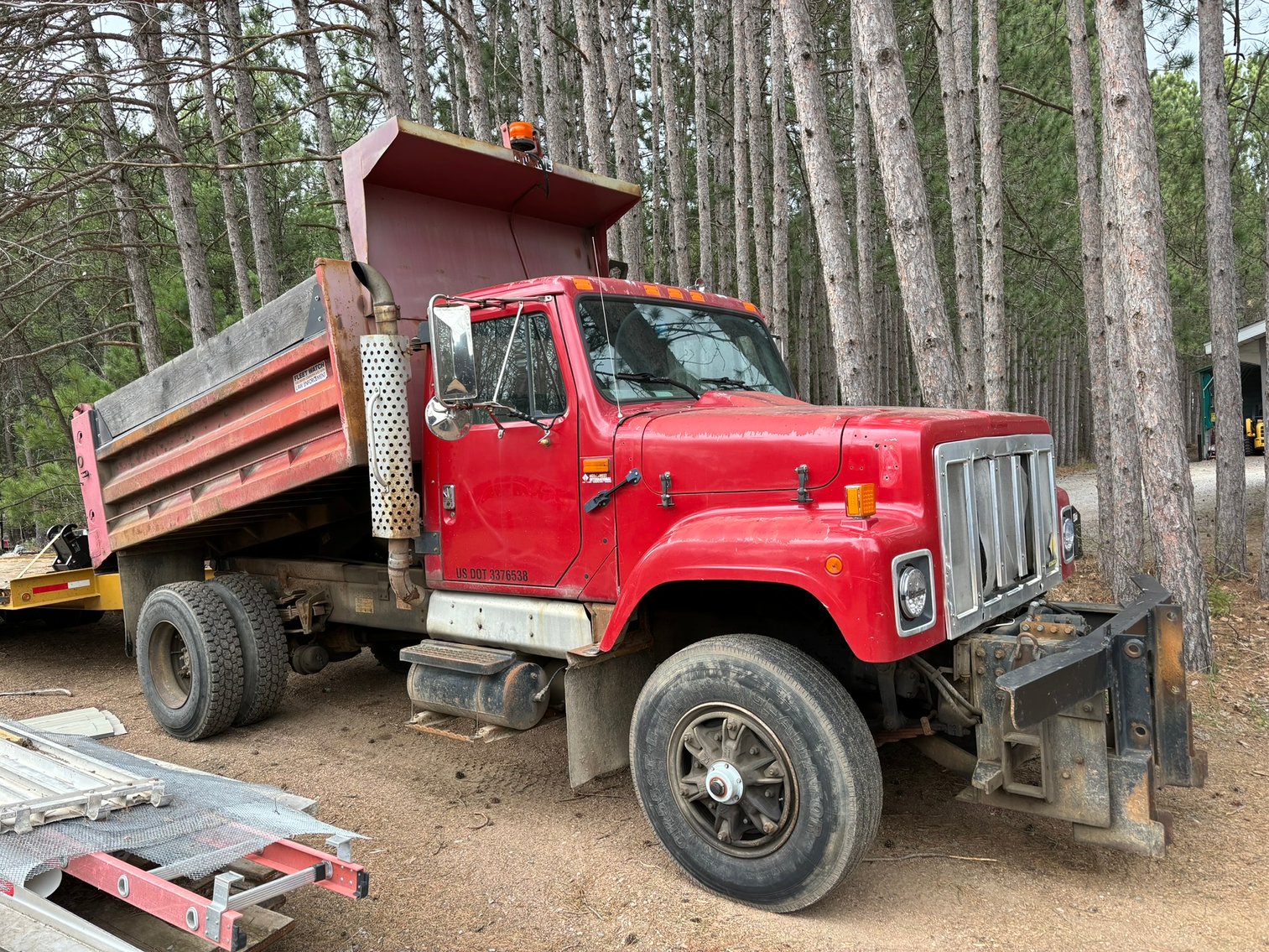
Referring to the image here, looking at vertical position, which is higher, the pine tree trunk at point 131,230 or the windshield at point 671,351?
the pine tree trunk at point 131,230

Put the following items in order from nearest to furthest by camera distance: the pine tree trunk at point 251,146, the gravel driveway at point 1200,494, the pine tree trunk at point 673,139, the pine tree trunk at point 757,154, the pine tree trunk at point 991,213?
1. the pine tree trunk at point 991,213
2. the pine tree trunk at point 251,146
3. the gravel driveway at point 1200,494
4. the pine tree trunk at point 757,154
5. the pine tree trunk at point 673,139

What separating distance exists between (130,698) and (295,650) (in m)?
1.66

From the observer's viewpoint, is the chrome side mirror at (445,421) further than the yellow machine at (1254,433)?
No

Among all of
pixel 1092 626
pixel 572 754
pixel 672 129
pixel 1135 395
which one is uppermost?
pixel 672 129

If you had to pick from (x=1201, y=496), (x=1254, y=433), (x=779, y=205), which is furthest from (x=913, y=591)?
(x=1254, y=433)

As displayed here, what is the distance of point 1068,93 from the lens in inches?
650

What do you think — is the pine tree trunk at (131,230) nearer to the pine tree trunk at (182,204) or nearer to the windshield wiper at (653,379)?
the pine tree trunk at (182,204)

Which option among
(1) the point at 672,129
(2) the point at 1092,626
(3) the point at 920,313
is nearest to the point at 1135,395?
(3) the point at 920,313

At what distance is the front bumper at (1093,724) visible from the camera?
10.5 feet

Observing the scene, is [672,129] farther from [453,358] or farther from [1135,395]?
[453,358]

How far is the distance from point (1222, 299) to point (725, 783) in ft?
29.9

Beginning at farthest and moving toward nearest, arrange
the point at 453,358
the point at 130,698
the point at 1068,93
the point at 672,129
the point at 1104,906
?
the point at 1068,93 → the point at 672,129 → the point at 130,698 → the point at 453,358 → the point at 1104,906

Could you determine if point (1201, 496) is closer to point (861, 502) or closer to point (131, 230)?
point (861, 502)

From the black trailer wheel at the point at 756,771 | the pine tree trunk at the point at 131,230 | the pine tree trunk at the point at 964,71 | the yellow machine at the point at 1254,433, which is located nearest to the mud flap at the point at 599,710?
the black trailer wheel at the point at 756,771
